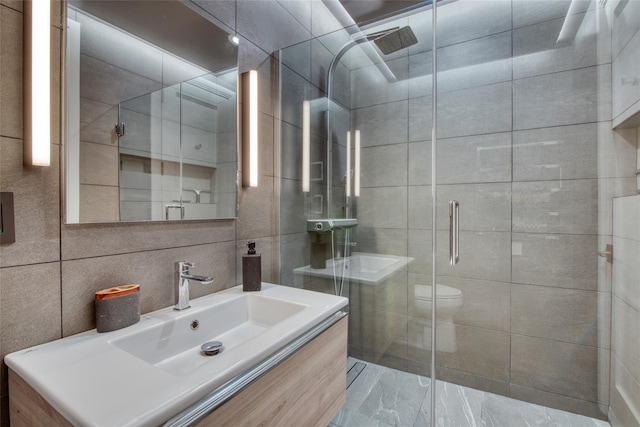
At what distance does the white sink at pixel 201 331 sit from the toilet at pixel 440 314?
1050 mm

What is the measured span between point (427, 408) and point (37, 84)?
7.03 ft

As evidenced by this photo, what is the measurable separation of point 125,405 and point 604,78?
7.85 feet

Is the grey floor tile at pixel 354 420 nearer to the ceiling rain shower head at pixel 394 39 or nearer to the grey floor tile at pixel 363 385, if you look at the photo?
the grey floor tile at pixel 363 385

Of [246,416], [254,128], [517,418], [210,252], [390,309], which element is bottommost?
[517,418]

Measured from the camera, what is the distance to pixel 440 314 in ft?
6.25

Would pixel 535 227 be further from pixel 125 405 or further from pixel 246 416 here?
pixel 125 405

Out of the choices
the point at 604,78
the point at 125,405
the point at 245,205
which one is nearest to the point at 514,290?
the point at 604,78

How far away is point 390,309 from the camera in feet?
6.62

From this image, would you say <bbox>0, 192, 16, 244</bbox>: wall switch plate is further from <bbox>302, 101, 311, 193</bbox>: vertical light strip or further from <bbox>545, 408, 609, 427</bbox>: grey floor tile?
<bbox>545, 408, 609, 427</bbox>: grey floor tile

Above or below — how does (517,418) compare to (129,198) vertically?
below

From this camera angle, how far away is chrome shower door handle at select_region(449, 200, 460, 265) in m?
1.77

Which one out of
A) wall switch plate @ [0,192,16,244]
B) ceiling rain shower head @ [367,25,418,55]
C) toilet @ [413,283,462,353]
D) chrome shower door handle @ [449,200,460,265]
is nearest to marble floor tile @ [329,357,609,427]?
toilet @ [413,283,462,353]

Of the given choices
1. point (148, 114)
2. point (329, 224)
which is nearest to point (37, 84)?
point (148, 114)

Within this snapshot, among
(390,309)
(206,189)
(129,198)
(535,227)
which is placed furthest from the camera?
(390,309)
